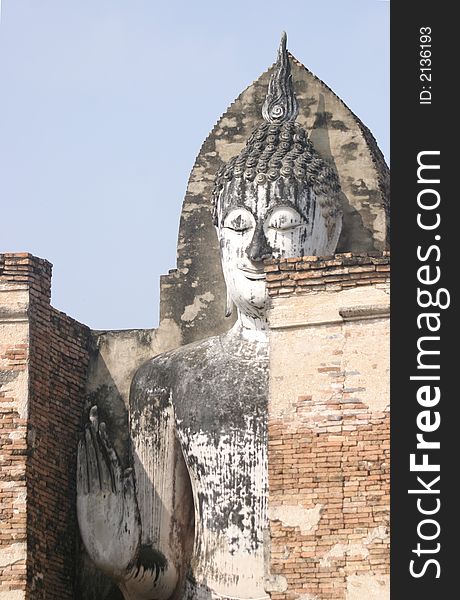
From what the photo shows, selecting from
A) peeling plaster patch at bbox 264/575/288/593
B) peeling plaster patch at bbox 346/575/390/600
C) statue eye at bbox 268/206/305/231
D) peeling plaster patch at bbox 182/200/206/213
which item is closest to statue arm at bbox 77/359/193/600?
statue eye at bbox 268/206/305/231

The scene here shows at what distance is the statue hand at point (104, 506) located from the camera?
14.9 m

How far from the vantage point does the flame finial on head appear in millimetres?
15984

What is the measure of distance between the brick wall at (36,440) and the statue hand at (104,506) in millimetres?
247

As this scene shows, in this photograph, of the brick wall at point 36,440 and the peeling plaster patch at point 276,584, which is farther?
the brick wall at point 36,440

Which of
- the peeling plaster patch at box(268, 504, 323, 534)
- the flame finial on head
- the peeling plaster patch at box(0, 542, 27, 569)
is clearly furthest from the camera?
the flame finial on head

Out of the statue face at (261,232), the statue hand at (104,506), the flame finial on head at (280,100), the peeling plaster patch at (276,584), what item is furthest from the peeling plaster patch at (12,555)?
the flame finial on head at (280,100)

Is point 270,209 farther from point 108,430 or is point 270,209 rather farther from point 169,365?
point 108,430

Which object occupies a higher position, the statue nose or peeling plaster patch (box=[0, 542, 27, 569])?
the statue nose

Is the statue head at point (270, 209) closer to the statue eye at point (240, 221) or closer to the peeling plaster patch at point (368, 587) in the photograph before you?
the statue eye at point (240, 221)

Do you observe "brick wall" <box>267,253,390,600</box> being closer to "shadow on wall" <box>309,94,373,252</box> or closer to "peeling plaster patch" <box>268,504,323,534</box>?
"peeling plaster patch" <box>268,504,323,534</box>

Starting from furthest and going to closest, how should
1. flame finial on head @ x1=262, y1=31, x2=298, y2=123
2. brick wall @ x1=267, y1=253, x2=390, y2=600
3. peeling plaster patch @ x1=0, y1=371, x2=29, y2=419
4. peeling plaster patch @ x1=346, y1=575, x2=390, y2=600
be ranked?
flame finial on head @ x1=262, y1=31, x2=298, y2=123, peeling plaster patch @ x1=0, y1=371, x2=29, y2=419, brick wall @ x1=267, y1=253, x2=390, y2=600, peeling plaster patch @ x1=346, y1=575, x2=390, y2=600

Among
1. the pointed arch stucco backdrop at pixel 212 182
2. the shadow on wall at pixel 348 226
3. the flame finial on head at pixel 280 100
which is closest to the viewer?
the flame finial on head at pixel 280 100

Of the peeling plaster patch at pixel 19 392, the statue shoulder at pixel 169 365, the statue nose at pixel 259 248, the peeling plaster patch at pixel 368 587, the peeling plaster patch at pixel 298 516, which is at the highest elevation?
the statue nose at pixel 259 248

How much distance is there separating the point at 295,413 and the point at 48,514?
198 centimetres
